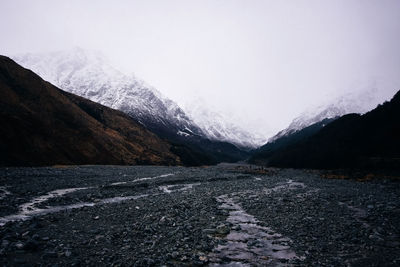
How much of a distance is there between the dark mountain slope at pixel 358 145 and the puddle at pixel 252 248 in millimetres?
62909

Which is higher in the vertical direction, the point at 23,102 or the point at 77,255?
the point at 23,102

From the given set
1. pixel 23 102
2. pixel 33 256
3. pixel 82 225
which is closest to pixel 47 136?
pixel 23 102

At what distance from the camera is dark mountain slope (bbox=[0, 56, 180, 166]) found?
51188mm

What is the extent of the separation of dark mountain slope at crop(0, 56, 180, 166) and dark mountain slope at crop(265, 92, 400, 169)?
6463 centimetres

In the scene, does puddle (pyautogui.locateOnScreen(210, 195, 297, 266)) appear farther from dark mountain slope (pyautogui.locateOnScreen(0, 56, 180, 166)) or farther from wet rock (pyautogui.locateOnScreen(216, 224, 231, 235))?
dark mountain slope (pyautogui.locateOnScreen(0, 56, 180, 166))

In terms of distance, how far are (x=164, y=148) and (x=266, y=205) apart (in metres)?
114

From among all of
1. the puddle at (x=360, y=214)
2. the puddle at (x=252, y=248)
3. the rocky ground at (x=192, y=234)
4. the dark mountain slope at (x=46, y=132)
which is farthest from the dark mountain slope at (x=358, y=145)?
the dark mountain slope at (x=46, y=132)

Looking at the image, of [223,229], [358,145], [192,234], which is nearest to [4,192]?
[192,234]

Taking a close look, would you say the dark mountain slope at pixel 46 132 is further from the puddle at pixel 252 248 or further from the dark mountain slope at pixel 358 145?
the dark mountain slope at pixel 358 145

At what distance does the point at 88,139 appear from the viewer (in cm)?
7938

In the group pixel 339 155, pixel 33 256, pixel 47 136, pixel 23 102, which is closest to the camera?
pixel 33 256

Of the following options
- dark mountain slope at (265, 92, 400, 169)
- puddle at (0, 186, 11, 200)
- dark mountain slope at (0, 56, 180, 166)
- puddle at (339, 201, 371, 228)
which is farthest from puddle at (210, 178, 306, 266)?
dark mountain slope at (265, 92, 400, 169)

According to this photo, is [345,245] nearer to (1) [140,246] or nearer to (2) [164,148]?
(1) [140,246]

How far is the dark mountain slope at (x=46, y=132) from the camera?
2015 inches
